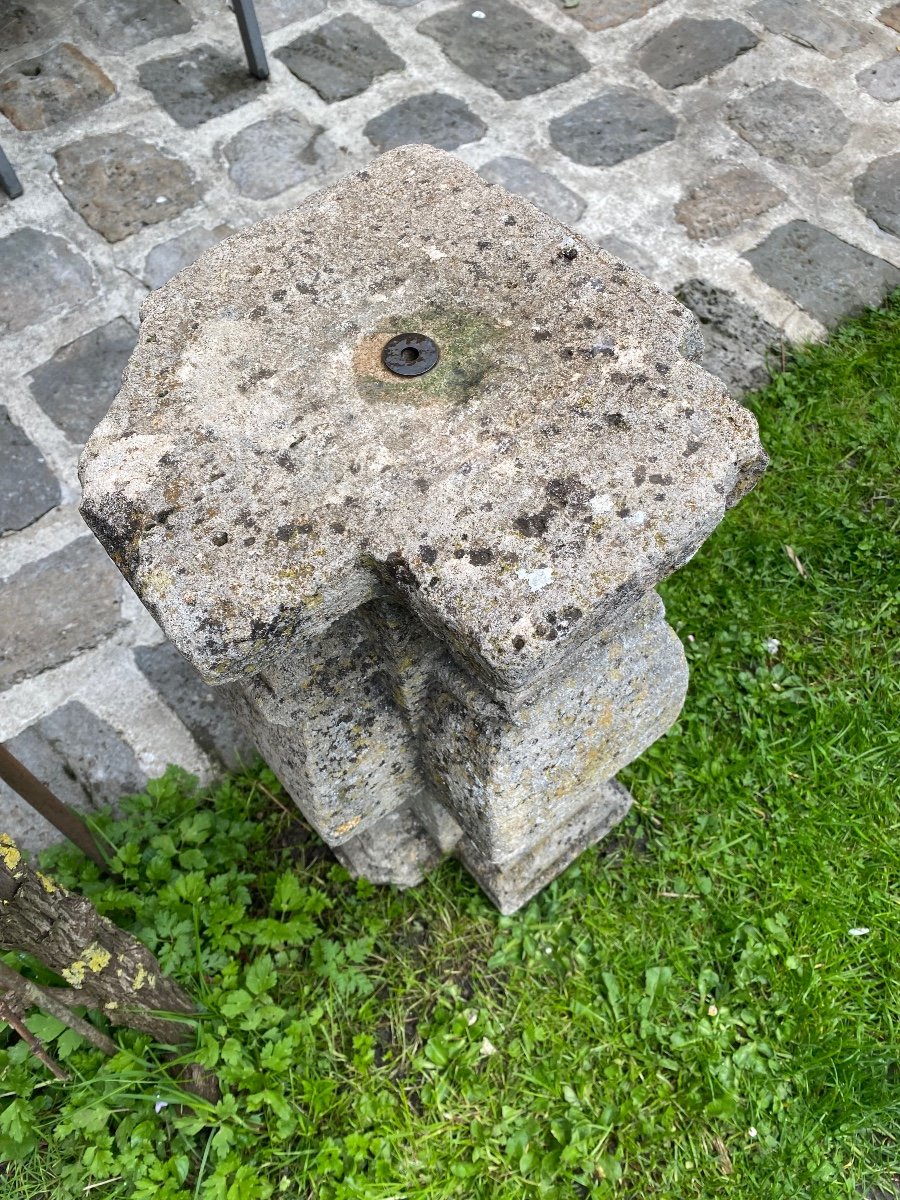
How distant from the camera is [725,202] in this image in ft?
10.4


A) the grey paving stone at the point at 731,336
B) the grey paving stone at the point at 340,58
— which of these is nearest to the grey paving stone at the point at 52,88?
the grey paving stone at the point at 340,58

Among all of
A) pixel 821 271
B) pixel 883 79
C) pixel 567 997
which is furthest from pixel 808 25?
pixel 567 997

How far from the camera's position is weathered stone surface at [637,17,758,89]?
11.6 ft

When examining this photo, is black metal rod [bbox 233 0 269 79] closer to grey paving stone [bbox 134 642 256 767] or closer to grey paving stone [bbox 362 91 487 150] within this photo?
grey paving stone [bbox 362 91 487 150]

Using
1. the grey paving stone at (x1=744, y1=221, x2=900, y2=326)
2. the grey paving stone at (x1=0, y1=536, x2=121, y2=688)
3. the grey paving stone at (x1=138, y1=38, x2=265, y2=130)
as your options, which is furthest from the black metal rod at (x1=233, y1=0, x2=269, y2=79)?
the grey paving stone at (x1=0, y1=536, x2=121, y2=688)

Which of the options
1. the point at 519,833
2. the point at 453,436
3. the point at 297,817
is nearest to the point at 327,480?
the point at 453,436

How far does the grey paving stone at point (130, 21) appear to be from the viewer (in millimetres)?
3553

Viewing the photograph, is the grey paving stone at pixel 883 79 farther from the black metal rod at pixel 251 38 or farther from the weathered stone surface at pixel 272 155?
the black metal rod at pixel 251 38

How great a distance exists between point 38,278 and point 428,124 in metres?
1.45

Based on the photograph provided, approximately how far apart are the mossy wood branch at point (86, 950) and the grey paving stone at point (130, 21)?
3.33 meters

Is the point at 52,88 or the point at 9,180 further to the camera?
the point at 52,88

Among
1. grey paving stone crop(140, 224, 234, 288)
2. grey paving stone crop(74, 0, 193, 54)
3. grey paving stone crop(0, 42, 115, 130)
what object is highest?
A: grey paving stone crop(74, 0, 193, 54)

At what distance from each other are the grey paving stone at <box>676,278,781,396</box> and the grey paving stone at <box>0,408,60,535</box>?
1939 mm

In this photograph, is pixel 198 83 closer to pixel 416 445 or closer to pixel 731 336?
pixel 731 336
